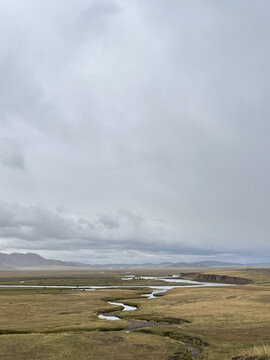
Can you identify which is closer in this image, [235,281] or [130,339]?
[130,339]

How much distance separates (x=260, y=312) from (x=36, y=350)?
1669 inches

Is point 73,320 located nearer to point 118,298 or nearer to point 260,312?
point 260,312

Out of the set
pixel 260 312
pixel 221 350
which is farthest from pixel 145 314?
pixel 221 350

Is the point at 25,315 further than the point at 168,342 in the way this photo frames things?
Yes

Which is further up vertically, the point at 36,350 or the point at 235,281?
the point at 36,350

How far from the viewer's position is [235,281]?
607 feet

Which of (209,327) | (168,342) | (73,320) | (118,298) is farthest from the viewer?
(118,298)

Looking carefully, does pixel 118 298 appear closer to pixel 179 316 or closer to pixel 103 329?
pixel 179 316

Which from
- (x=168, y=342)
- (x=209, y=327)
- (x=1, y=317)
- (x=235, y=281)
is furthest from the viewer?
(x=235, y=281)

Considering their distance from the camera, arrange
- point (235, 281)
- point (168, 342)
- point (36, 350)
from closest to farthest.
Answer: point (36, 350)
point (168, 342)
point (235, 281)

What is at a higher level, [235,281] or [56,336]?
[56,336]

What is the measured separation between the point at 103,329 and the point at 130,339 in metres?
9.12

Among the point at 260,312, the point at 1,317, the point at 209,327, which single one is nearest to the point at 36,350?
the point at 209,327

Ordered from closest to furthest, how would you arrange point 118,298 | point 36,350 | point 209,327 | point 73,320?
point 36,350, point 209,327, point 73,320, point 118,298
